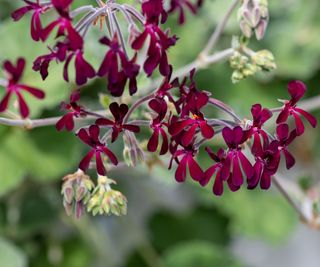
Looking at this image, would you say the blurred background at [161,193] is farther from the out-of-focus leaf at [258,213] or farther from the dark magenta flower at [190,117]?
the dark magenta flower at [190,117]

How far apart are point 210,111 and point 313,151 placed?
10.8 inches

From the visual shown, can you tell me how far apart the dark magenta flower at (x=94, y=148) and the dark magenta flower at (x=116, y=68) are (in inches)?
2.3

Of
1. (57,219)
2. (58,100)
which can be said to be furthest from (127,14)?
(57,219)

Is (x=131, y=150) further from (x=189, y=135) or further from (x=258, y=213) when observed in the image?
(x=258, y=213)

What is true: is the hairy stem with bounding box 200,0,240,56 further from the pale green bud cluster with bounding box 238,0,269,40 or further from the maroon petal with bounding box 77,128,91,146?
the maroon petal with bounding box 77,128,91,146

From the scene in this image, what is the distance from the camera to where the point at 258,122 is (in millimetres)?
571

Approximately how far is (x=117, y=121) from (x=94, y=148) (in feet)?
0.11

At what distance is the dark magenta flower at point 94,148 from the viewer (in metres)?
0.57

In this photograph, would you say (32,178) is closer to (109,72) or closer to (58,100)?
(58,100)

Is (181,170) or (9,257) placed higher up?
(181,170)

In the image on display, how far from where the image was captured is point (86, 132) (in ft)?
1.89

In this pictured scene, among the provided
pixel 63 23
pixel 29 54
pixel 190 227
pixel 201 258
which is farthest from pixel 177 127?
pixel 190 227

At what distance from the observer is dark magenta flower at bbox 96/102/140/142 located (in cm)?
56

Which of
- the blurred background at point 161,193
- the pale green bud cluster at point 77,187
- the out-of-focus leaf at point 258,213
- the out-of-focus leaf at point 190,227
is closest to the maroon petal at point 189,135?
the pale green bud cluster at point 77,187
